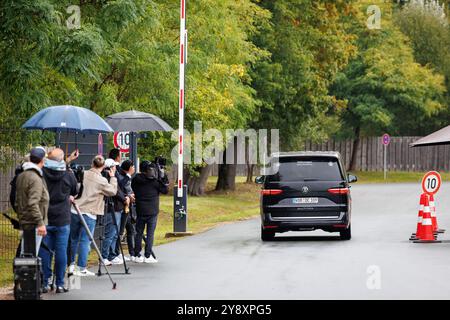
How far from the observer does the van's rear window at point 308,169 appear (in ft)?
77.4

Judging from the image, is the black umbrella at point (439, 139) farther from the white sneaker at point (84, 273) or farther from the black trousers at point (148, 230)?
the white sneaker at point (84, 273)

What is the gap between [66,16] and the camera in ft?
74.7

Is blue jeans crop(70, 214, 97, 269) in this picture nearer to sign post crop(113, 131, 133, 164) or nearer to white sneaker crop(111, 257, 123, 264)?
white sneaker crop(111, 257, 123, 264)

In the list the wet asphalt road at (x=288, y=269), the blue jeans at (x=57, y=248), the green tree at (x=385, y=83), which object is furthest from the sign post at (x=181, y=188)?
the green tree at (x=385, y=83)

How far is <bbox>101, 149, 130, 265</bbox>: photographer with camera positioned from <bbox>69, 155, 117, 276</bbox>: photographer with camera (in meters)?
1.19

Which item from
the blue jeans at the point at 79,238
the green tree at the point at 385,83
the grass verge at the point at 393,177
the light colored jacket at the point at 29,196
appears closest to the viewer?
the light colored jacket at the point at 29,196

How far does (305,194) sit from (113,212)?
6341mm

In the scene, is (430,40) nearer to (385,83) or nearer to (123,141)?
(385,83)

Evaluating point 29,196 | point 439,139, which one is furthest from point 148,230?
point 439,139

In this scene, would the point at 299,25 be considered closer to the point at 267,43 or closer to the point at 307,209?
the point at 267,43

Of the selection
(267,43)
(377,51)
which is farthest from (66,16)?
(377,51)

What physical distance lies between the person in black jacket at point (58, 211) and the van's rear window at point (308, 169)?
360 inches

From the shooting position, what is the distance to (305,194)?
2331cm

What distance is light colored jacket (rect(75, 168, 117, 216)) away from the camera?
648 inches
